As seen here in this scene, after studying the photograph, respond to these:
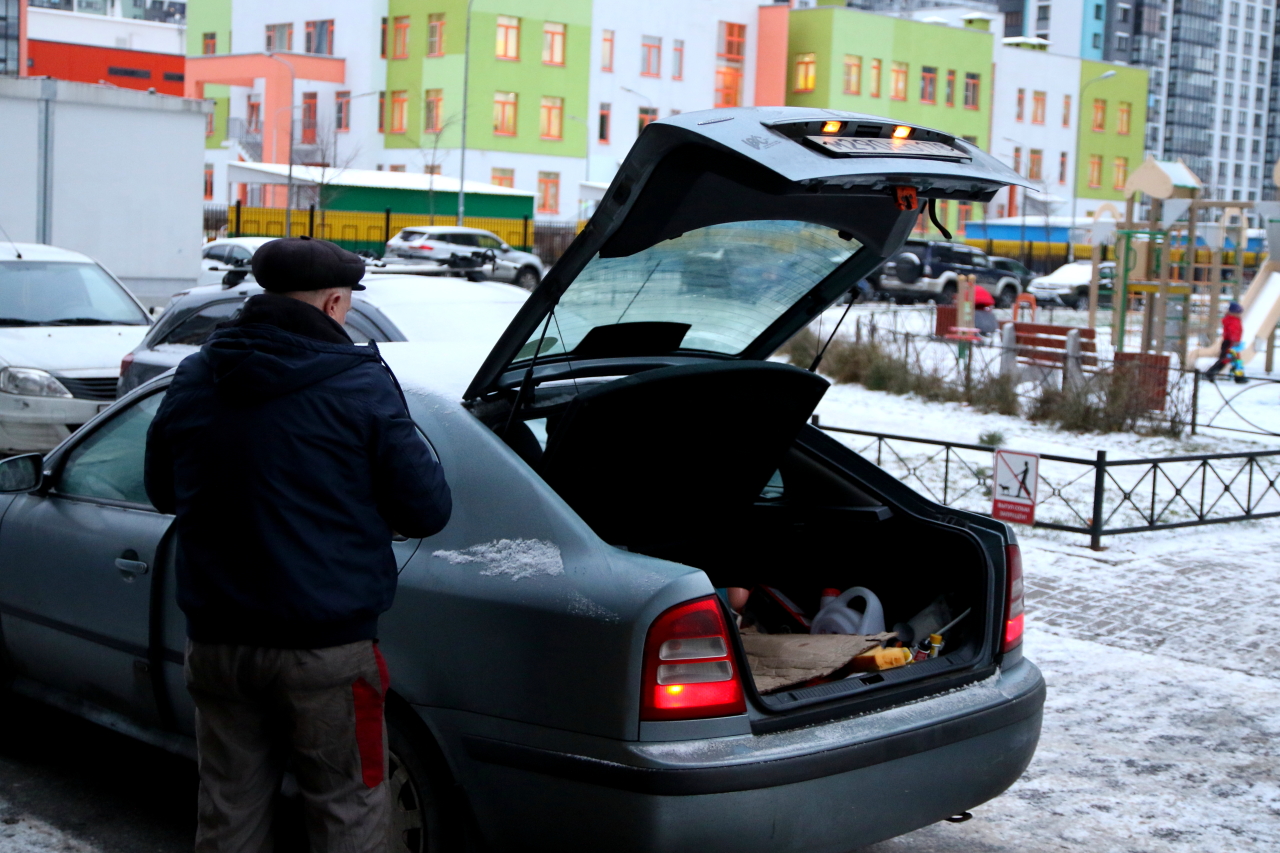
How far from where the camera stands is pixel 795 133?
3492mm

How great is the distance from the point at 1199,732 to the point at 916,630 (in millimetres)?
2038

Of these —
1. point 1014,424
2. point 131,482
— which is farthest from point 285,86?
point 131,482

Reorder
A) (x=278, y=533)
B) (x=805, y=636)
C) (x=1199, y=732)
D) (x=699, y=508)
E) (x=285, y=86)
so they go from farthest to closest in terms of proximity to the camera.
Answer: (x=285, y=86)
(x=1199, y=732)
(x=699, y=508)
(x=805, y=636)
(x=278, y=533)

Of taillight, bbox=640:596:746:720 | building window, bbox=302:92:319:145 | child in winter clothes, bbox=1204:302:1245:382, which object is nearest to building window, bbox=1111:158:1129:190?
building window, bbox=302:92:319:145

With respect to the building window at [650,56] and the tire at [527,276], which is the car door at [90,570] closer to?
the tire at [527,276]

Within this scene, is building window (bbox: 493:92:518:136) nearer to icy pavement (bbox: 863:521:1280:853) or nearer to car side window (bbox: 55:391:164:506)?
icy pavement (bbox: 863:521:1280:853)

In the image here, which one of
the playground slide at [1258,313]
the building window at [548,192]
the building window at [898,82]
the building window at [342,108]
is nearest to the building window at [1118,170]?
the building window at [898,82]

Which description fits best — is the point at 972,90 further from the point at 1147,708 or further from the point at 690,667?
the point at 690,667

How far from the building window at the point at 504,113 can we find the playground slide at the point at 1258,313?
41657 millimetres

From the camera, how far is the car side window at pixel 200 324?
372 inches

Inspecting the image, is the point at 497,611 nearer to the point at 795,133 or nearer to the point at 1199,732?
the point at 795,133

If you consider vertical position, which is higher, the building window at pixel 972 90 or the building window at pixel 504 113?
the building window at pixel 972 90

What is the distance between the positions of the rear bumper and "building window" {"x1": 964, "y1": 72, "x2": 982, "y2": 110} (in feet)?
245

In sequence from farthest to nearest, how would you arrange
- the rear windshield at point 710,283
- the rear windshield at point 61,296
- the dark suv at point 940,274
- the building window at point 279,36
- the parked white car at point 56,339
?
the building window at point 279,36, the dark suv at point 940,274, the rear windshield at point 61,296, the parked white car at point 56,339, the rear windshield at point 710,283
